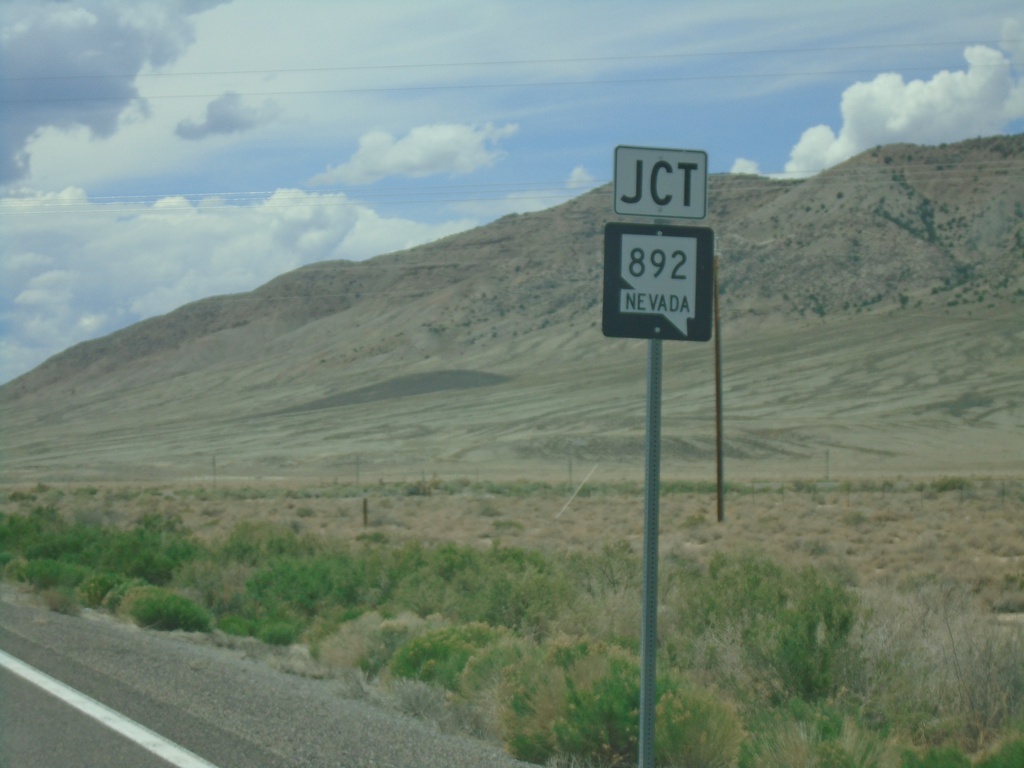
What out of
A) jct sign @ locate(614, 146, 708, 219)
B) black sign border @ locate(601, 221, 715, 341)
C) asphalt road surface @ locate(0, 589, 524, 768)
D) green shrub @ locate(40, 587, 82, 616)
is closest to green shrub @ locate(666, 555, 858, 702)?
asphalt road surface @ locate(0, 589, 524, 768)

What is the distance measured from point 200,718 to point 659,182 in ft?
18.5

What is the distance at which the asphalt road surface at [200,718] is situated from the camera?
7898 mm

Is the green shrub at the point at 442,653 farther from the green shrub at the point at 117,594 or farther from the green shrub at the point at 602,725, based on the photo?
the green shrub at the point at 117,594

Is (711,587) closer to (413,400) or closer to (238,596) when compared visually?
(238,596)

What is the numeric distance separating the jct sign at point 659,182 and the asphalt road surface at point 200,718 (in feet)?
13.0

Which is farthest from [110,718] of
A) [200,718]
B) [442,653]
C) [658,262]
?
[658,262]

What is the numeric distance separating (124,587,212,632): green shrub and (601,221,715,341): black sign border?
38.1 feet

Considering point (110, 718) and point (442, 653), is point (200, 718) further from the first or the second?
point (442, 653)

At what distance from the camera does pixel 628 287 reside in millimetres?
6195

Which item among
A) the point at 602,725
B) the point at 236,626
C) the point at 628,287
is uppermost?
the point at 628,287

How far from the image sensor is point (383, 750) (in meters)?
8.05

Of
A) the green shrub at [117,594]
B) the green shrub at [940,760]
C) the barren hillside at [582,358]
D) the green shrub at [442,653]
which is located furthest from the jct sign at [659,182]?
the barren hillside at [582,358]

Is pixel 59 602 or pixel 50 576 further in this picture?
pixel 50 576

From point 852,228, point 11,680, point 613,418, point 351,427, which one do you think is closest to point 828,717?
point 11,680
